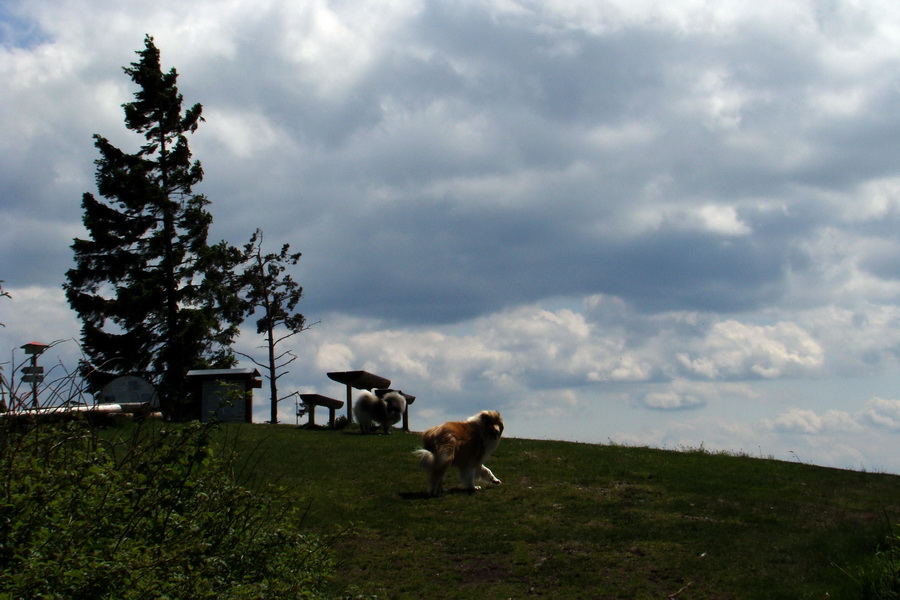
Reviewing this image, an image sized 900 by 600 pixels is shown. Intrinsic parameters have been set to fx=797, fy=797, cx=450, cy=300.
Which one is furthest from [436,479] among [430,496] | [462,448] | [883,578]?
[883,578]

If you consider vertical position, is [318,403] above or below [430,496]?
above

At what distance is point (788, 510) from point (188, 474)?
9381mm

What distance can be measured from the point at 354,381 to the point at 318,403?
133cm

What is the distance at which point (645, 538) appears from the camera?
10.6 m

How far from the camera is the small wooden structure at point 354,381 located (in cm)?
2477

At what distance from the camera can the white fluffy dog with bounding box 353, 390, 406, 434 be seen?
2230 centimetres

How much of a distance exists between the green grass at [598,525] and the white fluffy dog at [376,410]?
494 cm

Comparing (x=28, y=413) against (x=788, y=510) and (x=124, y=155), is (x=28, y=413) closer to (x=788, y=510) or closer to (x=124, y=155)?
(x=788, y=510)

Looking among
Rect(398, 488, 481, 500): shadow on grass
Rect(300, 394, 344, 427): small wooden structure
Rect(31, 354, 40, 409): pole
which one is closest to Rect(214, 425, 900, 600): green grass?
Rect(398, 488, 481, 500): shadow on grass

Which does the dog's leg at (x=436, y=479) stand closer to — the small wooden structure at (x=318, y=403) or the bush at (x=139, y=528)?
the bush at (x=139, y=528)

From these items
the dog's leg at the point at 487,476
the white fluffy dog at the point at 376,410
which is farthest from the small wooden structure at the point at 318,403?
the dog's leg at the point at 487,476

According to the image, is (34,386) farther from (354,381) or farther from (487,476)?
(354,381)

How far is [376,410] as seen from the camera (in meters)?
22.4

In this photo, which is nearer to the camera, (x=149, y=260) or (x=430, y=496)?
(x=430, y=496)
